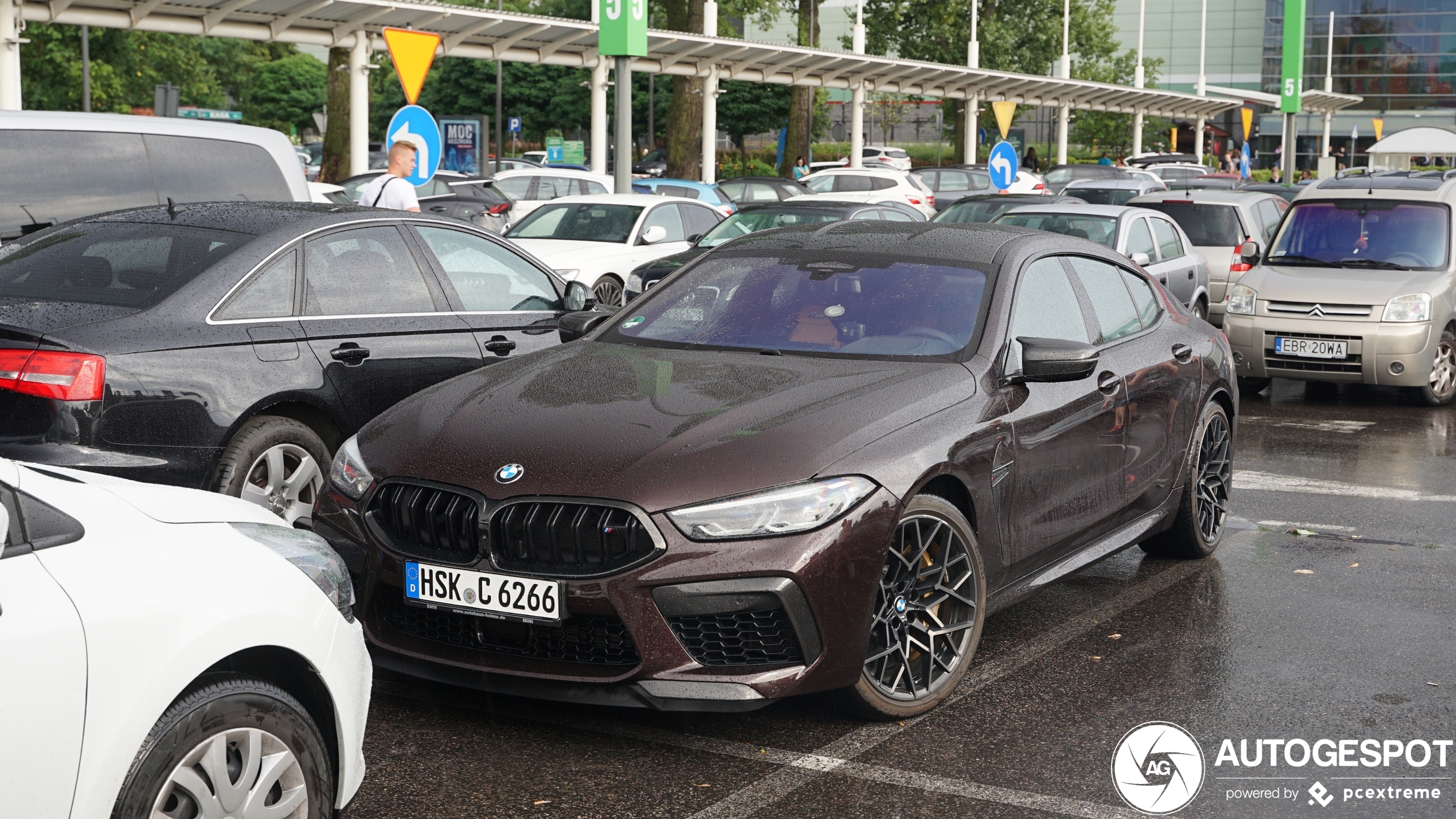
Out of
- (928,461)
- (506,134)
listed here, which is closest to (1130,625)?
(928,461)

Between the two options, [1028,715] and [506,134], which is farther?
[506,134]

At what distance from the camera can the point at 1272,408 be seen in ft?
41.2

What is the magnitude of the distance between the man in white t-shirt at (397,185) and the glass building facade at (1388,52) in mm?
83309

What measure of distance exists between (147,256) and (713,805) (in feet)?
11.6

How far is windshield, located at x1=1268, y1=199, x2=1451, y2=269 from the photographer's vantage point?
1284cm

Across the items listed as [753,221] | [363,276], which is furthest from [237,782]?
[753,221]

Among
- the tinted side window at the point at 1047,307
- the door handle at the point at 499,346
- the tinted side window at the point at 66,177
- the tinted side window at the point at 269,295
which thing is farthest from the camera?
the tinted side window at the point at 66,177

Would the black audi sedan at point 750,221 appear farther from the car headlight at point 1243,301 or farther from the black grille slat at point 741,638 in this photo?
the black grille slat at point 741,638

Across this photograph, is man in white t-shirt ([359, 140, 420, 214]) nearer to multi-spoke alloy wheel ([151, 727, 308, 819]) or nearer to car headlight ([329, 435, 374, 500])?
car headlight ([329, 435, 374, 500])

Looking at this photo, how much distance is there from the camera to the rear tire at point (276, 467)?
6023mm

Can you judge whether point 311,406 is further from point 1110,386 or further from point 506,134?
point 506,134

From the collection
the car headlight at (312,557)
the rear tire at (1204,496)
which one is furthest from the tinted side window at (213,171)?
the car headlight at (312,557)

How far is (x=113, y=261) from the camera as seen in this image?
6.18m

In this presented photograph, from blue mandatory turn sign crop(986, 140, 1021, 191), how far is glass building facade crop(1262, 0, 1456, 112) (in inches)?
2782
